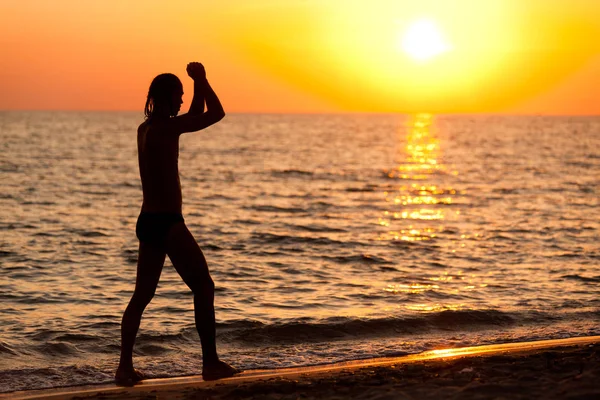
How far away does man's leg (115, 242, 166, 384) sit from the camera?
20.9 ft

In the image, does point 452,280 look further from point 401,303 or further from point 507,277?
point 401,303

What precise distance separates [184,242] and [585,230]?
16.1m

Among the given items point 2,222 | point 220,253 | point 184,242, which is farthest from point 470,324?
point 2,222

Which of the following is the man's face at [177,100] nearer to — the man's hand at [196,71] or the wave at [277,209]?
the man's hand at [196,71]

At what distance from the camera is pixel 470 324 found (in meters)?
9.93

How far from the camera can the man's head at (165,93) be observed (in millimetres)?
6168

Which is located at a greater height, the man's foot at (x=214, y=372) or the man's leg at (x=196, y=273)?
the man's leg at (x=196, y=273)

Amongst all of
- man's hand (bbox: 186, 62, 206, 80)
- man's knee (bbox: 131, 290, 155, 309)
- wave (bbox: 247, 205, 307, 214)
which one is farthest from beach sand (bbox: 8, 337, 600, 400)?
wave (bbox: 247, 205, 307, 214)

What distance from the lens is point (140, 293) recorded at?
6480mm

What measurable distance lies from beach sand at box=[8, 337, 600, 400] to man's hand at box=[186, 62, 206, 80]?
91.0 inches

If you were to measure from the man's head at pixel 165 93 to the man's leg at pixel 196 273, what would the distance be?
874 mm

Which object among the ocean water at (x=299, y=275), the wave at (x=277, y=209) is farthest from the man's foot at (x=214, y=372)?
the wave at (x=277, y=209)

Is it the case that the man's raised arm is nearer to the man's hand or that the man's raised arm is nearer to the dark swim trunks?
the man's hand

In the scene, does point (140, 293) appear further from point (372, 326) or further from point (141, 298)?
point (372, 326)
